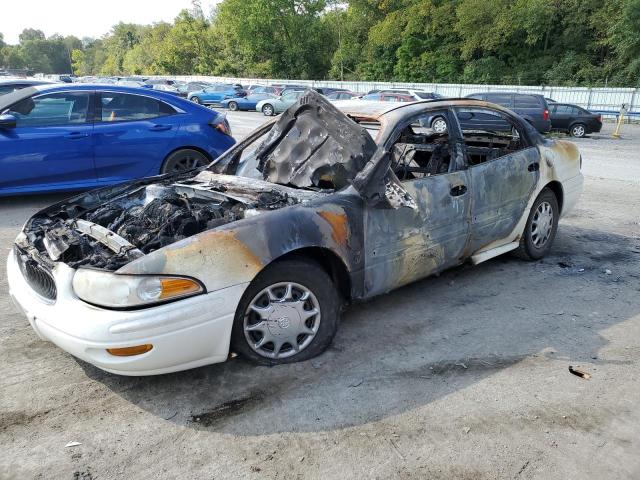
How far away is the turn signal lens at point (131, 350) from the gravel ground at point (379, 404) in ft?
1.24

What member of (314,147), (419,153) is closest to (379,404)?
(314,147)

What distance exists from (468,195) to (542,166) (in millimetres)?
1274

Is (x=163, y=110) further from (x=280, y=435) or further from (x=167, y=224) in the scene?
(x=280, y=435)

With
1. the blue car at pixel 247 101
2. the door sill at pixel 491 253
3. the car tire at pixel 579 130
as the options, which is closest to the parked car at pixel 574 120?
the car tire at pixel 579 130

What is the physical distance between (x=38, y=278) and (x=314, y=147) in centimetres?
202

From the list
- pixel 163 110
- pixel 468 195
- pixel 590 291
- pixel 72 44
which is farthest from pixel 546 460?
pixel 72 44

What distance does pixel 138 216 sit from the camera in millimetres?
3732

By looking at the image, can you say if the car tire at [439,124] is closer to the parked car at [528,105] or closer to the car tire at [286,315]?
the car tire at [286,315]

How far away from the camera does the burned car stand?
2.93m

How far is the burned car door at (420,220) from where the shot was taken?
3.79m

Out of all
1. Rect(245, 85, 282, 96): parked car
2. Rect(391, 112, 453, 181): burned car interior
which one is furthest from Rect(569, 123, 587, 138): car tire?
Rect(391, 112, 453, 181): burned car interior

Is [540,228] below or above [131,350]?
below

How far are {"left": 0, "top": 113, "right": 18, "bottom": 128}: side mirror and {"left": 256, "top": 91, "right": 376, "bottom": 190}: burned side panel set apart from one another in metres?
4.12

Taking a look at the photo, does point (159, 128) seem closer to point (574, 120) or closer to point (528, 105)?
point (528, 105)
